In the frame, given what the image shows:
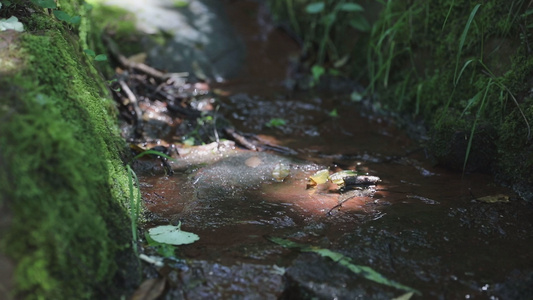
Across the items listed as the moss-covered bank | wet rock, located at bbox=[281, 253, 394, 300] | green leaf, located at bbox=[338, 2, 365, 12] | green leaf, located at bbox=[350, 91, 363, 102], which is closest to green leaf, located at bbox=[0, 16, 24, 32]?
the moss-covered bank

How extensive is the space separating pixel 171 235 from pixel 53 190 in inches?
24.5

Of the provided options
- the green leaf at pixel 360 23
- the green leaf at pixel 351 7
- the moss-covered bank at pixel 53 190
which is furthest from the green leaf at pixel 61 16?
the green leaf at pixel 360 23

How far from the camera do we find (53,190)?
5.00 ft

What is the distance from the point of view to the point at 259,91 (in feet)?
16.0

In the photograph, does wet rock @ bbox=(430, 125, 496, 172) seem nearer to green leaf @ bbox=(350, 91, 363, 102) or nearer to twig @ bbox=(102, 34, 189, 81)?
green leaf @ bbox=(350, 91, 363, 102)

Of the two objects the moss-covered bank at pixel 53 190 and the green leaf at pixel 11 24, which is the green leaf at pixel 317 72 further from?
the green leaf at pixel 11 24

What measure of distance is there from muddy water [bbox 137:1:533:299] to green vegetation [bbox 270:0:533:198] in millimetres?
205

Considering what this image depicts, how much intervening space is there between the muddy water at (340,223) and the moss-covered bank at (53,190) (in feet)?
1.06

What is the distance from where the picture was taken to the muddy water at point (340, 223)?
176 cm

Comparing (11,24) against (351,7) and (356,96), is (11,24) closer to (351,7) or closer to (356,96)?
(356,96)

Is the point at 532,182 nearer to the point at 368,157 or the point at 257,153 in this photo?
the point at 368,157

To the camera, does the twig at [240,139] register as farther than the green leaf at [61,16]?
Yes

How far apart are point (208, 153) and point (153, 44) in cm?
245

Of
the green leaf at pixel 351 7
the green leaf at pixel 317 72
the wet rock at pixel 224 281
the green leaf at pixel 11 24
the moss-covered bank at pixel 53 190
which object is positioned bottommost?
the wet rock at pixel 224 281
